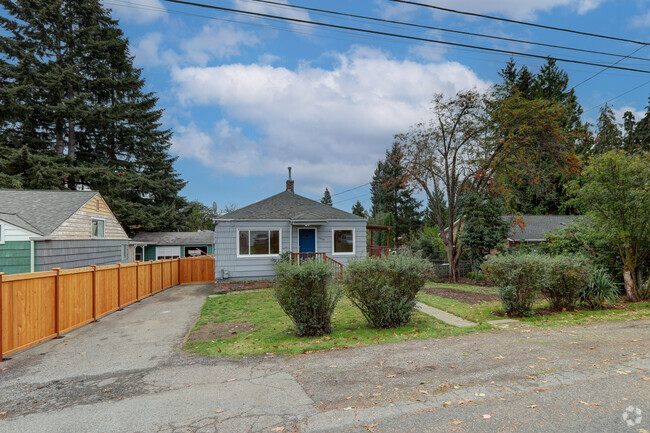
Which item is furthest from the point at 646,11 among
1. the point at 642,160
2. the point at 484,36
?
the point at 484,36

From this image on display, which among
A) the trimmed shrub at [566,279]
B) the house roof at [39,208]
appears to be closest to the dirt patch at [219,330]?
the trimmed shrub at [566,279]

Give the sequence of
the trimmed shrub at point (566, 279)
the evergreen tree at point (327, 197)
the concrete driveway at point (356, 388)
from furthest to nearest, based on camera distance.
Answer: the evergreen tree at point (327, 197)
the trimmed shrub at point (566, 279)
the concrete driveway at point (356, 388)

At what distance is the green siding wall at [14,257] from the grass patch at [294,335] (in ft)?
25.2

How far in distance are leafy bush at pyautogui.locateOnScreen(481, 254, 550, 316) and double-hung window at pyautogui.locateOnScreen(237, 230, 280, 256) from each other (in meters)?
9.94

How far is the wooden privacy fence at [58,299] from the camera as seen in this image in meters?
6.12

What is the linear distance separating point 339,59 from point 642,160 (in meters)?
10.3

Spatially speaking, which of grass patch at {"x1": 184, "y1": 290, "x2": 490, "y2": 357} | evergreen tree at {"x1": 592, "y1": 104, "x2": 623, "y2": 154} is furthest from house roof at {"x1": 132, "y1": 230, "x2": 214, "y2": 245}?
evergreen tree at {"x1": 592, "y1": 104, "x2": 623, "y2": 154}

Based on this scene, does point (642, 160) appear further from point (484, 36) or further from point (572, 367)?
point (572, 367)

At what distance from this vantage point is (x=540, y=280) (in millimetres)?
7637

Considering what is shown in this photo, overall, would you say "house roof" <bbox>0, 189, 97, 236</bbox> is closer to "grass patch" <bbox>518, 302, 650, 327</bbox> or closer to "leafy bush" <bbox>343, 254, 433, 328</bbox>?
"leafy bush" <bbox>343, 254, 433, 328</bbox>

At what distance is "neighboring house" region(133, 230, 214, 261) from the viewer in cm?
2677

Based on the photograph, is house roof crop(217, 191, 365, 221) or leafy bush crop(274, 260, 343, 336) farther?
house roof crop(217, 191, 365, 221)

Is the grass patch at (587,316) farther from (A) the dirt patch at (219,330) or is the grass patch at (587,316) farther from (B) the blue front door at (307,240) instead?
(B) the blue front door at (307,240)

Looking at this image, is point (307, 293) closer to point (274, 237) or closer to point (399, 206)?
point (274, 237)
